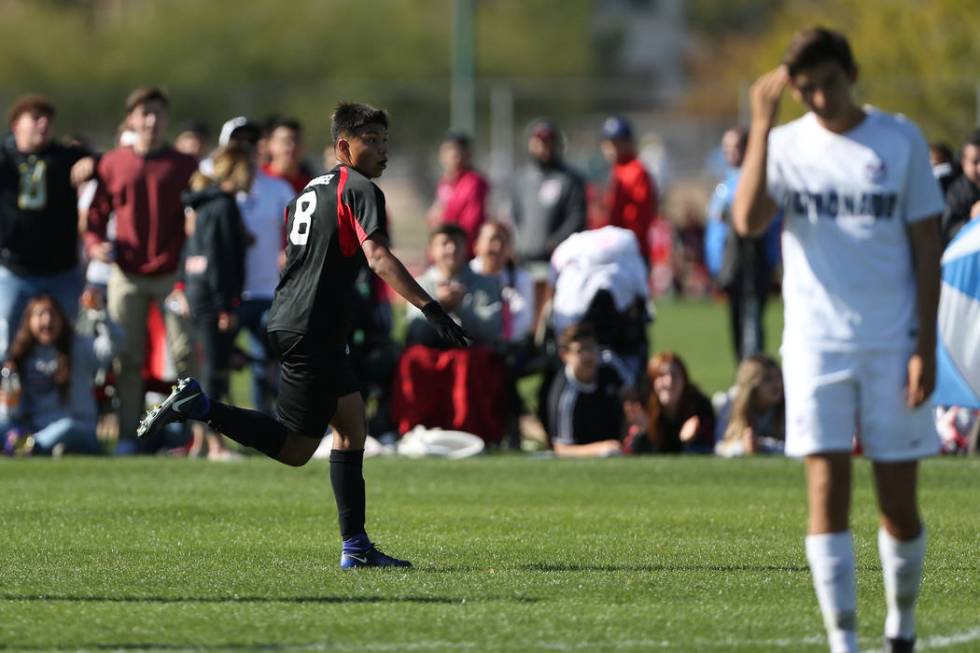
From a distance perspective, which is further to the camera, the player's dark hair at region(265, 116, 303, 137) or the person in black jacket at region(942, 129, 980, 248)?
the player's dark hair at region(265, 116, 303, 137)

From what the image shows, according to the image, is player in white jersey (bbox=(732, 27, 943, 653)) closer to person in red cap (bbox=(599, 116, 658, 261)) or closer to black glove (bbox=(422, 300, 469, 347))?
black glove (bbox=(422, 300, 469, 347))

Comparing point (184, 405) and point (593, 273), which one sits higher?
point (593, 273)

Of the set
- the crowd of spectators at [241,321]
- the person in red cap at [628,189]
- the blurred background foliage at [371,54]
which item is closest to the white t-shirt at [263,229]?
the crowd of spectators at [241,321]

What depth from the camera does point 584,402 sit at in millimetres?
13844

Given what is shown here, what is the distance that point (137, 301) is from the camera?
13.8 metres

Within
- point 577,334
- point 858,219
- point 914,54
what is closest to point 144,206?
point 577,334

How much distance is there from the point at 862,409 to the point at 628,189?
11439 millimetres

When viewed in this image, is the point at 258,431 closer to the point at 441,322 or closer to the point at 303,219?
the point at 303,219

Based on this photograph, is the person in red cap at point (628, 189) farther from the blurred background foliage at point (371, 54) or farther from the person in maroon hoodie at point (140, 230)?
the blurred background foliage at point (371, 54)

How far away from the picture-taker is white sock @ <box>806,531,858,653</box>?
6.15 metres

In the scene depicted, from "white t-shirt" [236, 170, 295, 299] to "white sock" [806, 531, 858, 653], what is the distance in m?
8.50

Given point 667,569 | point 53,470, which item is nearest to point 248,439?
point 667,569

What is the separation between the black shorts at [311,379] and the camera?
8.33 metres

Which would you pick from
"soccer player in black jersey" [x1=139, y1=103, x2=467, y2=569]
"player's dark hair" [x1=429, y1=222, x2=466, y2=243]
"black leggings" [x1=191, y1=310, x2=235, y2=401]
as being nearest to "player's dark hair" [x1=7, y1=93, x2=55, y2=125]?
"black leggings" [x1=191, y1=310, x2=235, y2=401]
